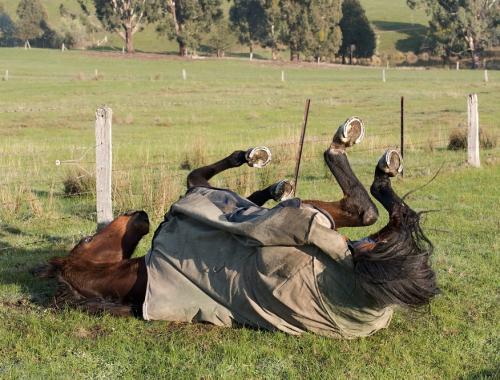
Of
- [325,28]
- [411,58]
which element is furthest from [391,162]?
[411,58]

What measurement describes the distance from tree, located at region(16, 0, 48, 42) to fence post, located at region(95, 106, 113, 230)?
103 metres

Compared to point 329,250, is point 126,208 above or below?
below

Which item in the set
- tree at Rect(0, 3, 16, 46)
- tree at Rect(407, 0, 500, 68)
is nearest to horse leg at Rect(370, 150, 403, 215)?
tree at Rect(407, 0, 500, 68)

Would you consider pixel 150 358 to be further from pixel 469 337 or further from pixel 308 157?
pixel 308 157

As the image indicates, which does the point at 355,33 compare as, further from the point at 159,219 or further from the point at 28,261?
the point at 28,261

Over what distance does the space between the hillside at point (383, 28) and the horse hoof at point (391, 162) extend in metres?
88.5

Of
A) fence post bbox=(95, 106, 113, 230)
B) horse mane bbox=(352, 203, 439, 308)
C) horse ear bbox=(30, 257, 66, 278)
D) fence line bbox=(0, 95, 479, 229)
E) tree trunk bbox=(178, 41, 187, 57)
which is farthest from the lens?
tree trunk bbox=(178, 41, 187, 57)

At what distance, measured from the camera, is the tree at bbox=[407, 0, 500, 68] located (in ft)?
263

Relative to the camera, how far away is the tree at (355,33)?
87.7 m

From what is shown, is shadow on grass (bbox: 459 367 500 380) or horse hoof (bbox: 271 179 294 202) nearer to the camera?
shadow on grass (bbox: 459 367 500 380)

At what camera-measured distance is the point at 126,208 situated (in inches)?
378

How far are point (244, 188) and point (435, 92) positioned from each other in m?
32.1

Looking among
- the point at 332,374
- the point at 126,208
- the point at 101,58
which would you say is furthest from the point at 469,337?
the point at 101,58

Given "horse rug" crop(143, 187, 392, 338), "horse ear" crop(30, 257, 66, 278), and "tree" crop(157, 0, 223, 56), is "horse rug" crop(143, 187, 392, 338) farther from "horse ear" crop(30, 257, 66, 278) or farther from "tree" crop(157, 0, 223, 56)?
"tree" crop(157, 0, 223, 56)
